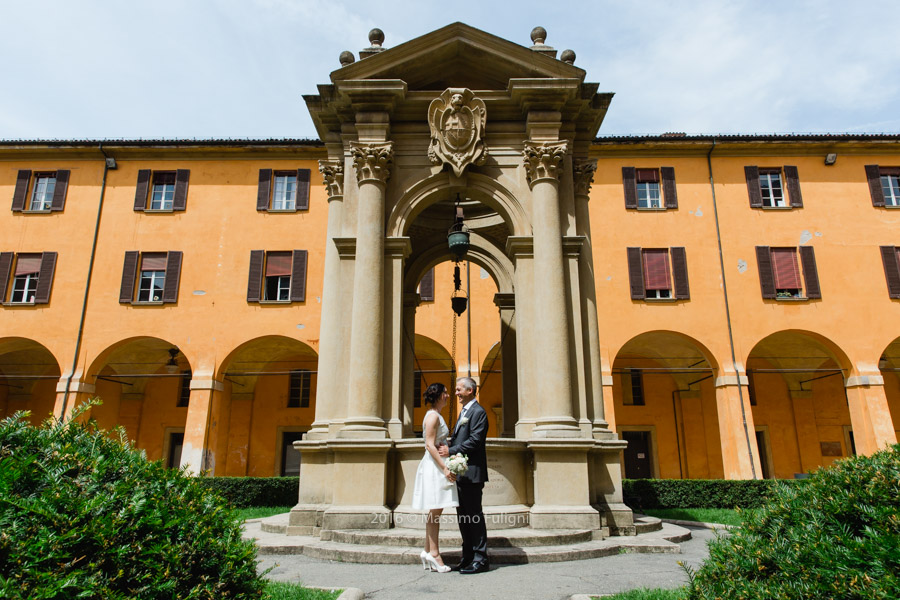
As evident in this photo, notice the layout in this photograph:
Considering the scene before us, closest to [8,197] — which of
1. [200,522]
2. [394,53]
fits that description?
[394,53]

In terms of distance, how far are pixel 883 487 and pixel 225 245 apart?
79.3 ft

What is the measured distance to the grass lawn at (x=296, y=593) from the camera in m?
4.93

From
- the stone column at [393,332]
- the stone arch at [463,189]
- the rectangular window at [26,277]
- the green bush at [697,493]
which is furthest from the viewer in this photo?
the rectangular window at [26,277]

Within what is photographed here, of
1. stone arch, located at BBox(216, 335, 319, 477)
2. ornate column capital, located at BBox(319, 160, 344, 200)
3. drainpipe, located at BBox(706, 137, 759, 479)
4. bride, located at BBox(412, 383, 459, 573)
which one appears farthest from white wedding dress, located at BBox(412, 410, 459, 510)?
stone arch, located at BBox(216, 335, 319, 477)

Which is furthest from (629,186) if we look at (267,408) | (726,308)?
(267,408)

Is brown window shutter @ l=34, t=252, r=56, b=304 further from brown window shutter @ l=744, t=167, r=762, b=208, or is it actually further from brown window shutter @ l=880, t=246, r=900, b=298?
brown window shutter @ l=744, t=167, r=762, b=208

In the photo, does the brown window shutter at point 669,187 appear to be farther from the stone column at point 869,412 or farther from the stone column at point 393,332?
the stone column at point 393,332

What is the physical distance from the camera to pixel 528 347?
382 inches

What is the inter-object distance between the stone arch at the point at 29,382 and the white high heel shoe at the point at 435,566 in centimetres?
2495

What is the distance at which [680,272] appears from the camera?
23.4 meters

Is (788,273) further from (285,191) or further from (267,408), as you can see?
(267,408)

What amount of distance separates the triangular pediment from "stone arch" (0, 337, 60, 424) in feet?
73.6

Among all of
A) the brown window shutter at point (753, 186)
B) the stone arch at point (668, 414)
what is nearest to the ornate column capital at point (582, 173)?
the stone arch at point (668, 414)

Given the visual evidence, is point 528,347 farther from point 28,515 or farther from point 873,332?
point 873,332
